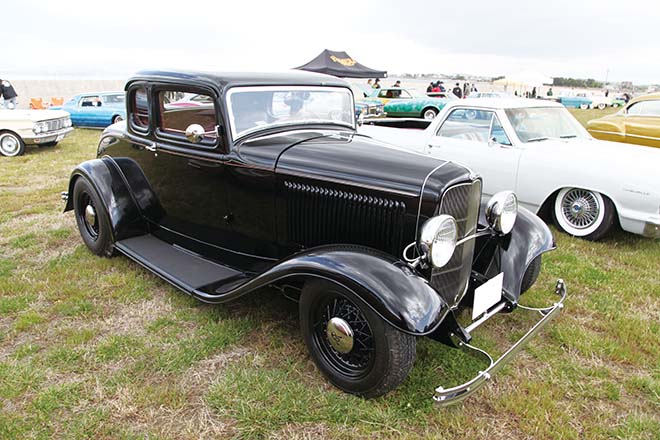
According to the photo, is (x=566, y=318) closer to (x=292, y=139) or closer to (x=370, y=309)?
(x=370, y=309)

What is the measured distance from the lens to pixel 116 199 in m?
4.21

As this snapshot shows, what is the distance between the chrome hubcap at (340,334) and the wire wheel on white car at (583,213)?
398cm

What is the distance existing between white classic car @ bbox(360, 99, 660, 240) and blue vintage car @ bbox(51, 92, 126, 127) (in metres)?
11.2

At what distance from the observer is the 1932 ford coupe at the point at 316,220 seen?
8.20ft

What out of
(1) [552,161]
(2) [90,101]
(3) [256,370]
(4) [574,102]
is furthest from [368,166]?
(4) [574,102]

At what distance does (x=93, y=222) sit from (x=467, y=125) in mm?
4918

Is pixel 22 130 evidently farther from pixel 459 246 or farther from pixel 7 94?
pixel 459 246

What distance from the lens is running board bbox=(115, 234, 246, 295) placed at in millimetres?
3326

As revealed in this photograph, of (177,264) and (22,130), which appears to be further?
(22,130)

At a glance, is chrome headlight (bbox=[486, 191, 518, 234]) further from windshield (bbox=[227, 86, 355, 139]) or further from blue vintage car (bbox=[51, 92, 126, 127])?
blue vintage car (bbox=[51, 92, 126, 127])

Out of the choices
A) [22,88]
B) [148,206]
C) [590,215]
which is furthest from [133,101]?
[22,88]

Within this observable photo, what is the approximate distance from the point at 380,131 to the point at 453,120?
122 cm

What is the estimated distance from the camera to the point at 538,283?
4129 mm

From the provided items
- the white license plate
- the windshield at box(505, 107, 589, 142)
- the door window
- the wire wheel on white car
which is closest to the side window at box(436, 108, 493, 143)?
the windshield at box(505, 107, 589, 142)
